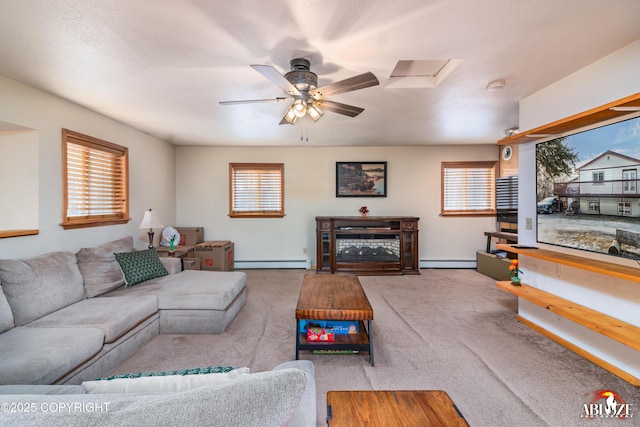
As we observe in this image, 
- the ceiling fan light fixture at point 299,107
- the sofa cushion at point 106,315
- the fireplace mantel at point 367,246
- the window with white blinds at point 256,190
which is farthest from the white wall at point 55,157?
the fireplace mantel at point 367,246

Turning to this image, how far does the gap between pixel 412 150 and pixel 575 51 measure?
11.4 ft

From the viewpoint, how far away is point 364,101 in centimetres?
298

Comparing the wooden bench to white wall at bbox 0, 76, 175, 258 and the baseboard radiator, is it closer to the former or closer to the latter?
the baseboard radiator

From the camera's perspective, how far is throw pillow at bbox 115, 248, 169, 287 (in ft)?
9.54

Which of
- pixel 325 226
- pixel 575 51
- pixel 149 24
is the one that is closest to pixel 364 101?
pixel 575 51

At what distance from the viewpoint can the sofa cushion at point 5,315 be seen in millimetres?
1881

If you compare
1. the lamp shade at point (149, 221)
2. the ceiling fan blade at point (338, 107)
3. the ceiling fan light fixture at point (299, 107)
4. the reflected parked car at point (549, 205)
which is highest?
the ceiling fan blade at point (338, 107)

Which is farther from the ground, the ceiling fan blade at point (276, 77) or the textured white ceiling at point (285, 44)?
the textured white ceiling at point (285, 44)

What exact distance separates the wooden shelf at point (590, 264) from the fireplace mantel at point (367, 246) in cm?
239

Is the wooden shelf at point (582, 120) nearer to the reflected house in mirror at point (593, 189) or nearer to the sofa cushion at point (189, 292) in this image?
the reflected house in mirror at point (593, 189)

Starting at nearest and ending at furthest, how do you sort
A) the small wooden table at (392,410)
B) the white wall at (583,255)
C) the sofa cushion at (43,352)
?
the small wooden table at (392,410) → the sofa cushion at (43,352) → the white wall at (583,255)

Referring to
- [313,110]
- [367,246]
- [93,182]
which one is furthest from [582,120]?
[93,182]

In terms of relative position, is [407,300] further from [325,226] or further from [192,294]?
[192,294]

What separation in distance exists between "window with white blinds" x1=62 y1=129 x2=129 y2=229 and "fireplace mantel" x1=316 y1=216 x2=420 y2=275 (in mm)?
3099
